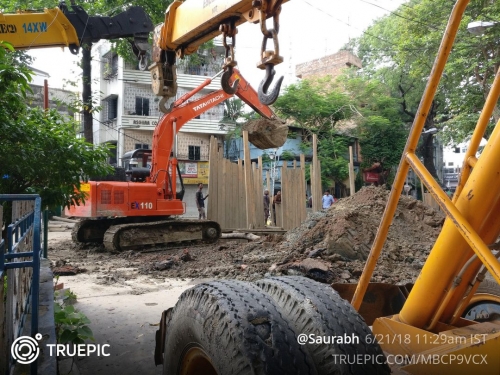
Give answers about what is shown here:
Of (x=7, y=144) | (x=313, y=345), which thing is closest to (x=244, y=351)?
(x=313, y=345)

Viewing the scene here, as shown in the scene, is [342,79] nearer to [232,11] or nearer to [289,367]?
[232,11]

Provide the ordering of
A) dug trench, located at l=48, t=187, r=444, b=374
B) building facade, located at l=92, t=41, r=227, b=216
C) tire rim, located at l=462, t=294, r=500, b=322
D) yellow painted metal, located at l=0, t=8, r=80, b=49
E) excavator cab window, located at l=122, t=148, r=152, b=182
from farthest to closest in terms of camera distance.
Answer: building facade, located at l=92, t=41, r=227, b=216 → excavator cab window, located at l=122, t=148, r=152, b=182 → yellow painted metal, located at l=0, t=8, r=80, b=49 → dug trench, located at l=48, t=187, r=444, b=374 → tire rim, located at l=462, t=294, r=500, b=322

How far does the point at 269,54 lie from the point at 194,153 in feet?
82.2

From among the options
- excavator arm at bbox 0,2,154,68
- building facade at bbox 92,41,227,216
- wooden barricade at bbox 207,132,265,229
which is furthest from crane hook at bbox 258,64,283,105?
building facade at bbox 92,41,227,216

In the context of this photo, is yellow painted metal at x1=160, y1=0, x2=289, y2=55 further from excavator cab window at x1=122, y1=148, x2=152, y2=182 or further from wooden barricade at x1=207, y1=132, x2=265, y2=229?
excavator cab window at x1=122, y1=148, x2=152, y2=182

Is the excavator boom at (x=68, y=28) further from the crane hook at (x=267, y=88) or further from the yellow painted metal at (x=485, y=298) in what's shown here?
the yellow painted metal at (x=485, y=298)

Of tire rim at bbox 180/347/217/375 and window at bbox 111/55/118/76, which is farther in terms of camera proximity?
window at bbox 111/55/118/76

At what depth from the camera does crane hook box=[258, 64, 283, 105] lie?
3037 millimetres

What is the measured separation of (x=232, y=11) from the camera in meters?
3.56

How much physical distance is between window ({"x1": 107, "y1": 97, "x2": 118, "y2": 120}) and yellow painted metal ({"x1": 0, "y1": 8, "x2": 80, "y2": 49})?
23054 millimetres

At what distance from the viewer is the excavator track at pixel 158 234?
9.81 m

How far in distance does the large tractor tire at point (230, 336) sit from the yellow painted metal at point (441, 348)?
576mm

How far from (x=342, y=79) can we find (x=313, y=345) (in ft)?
87.9

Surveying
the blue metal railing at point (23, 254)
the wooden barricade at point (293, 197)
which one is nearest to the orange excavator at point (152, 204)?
the wooden barricade at point (293, 197)
